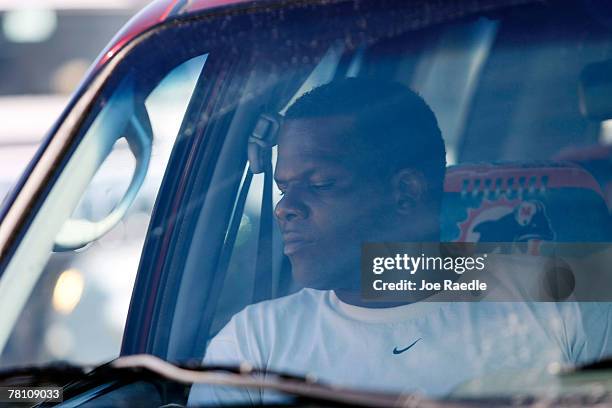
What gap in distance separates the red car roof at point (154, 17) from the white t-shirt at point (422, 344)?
67cm

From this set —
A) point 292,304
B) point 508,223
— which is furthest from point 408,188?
point 292,304

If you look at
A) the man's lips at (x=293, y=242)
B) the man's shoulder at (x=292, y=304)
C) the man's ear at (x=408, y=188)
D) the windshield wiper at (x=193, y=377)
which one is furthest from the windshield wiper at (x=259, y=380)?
the man's ear at (x=408, y=188)

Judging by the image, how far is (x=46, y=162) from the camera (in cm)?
205

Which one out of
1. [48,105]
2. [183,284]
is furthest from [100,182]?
[48,105]

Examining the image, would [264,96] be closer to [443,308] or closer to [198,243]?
[198,243]

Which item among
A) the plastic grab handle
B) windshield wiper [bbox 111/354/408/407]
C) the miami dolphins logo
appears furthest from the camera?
the plastic grab handle

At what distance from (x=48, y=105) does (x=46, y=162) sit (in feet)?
35.3

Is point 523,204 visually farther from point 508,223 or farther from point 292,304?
point 292,304

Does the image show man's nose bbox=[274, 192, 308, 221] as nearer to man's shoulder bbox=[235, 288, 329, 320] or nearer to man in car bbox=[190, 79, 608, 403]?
man in car bbox=[190, 79, 608, 403]

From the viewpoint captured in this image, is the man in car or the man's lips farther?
the man's lips

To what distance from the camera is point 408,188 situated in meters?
1.89

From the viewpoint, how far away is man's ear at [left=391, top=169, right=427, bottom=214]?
6.16 feet

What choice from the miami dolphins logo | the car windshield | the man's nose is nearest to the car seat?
the car windshield

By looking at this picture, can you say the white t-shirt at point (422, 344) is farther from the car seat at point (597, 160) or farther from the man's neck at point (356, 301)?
the car seat at point (597, 160)
